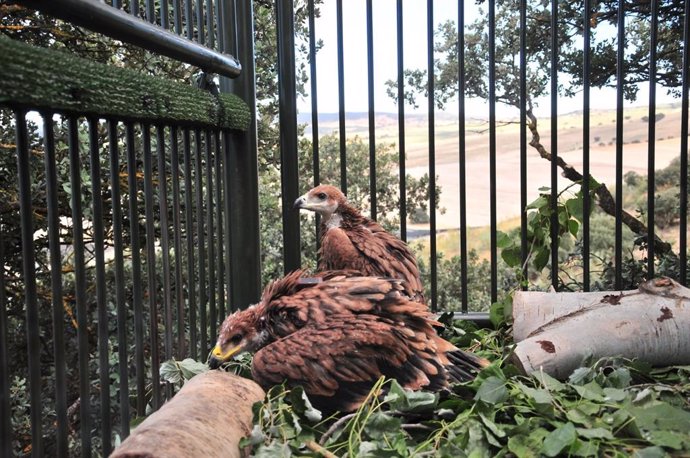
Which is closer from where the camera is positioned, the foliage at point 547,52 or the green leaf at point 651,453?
the green leaf at point 651,453

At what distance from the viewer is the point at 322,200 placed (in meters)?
2.56

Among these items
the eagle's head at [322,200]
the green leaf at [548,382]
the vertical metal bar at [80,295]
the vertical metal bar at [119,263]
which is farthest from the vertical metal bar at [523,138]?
the vertical metal bar at [80,295]

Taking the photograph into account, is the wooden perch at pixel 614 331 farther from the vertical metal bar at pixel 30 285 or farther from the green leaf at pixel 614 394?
the vertical metal bar at pixel 30 285

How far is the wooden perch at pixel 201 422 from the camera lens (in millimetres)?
1168

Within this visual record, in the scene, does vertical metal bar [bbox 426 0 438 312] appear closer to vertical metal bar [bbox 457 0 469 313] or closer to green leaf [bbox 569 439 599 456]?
vertical metal bar [bbox 457 0 469 313]

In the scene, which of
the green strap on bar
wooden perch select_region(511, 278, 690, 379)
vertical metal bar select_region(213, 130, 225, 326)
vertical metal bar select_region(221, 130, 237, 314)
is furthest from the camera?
vertical metal bar select_region(221, 130, 237, 314)

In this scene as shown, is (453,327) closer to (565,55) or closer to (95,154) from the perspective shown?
(95,154)

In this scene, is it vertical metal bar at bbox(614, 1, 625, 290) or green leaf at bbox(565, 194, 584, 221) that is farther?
green leaf at bbox(565, 194, 584, 221)

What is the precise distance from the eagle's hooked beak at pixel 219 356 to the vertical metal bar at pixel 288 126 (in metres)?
0.84

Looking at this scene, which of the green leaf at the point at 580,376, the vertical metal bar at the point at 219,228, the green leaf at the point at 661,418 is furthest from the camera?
the vertical metal bar at the point at 219,228

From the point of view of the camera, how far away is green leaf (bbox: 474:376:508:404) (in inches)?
62.5

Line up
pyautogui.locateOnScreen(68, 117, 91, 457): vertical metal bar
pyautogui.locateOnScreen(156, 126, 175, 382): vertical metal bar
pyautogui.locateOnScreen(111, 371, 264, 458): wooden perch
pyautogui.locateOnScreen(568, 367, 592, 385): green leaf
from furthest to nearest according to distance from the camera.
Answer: pyautogui.locateOnScreen(568, 367, 592, 385): green leaf
pyautogui.locateOnScreen(156, 126, 175, 382): vertical metal bar
pyautogui.locateOnScreen(68, 117, 91, 457): vertical metal bar
pyautogui.locateOnScreen(111, 371, 264, 458): wooden perch

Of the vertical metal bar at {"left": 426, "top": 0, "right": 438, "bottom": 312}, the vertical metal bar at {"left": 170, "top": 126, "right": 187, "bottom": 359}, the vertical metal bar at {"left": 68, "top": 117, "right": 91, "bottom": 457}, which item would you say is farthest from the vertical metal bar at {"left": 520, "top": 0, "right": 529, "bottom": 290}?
the vertical metal bar at {"left": 68, "top": 117, "right": 91, "bottom": 457}

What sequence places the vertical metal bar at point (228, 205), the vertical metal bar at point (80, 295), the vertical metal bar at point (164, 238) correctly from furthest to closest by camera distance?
the vertical metal bar at point (228, 205) → the vertical metal bar at point (164, 238) → the vertical metal bar at point (80, 295)
